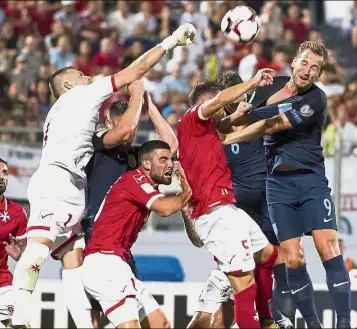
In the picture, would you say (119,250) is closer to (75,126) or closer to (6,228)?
(75,126)

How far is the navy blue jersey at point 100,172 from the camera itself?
8.84m

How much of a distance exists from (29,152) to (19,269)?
4.29m

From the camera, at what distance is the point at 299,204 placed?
29.0 feet

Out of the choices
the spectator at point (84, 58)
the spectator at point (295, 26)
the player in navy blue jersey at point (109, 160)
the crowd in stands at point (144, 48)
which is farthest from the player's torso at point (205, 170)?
the spectator at point (295, 26)

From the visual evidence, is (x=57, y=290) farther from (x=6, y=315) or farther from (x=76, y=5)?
(x=76, y=5)

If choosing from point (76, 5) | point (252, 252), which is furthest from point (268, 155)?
point (76, 5)

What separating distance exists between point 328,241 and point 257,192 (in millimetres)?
1100

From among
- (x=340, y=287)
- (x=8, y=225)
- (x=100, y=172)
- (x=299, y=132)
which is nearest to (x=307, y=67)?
(x=299, y=132)

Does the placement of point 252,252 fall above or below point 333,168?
below

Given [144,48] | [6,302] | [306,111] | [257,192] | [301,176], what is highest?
[144,48]

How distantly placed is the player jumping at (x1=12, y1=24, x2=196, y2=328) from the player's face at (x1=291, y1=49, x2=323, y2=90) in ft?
3.00

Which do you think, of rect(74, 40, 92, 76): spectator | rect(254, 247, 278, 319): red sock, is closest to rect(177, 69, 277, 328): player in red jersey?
rect(254, 247, 278, 319): red sock

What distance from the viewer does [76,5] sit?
17828mm

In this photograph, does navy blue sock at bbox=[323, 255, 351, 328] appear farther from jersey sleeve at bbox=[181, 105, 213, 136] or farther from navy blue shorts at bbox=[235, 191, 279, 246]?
jersey sleeve at bbox=[181, 105, 213, 136]
